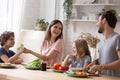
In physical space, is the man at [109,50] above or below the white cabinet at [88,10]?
below

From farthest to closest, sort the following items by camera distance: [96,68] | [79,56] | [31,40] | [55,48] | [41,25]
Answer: [41,25] < [31,40] < [55,48] < [79,56] < [96,68]

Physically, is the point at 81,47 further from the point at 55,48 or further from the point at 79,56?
the point at 55,48

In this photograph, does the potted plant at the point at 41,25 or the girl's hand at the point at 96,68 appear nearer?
the girl's hand at the point at 96,68

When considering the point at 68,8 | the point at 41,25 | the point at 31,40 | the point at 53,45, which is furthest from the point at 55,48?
the point at 68,8

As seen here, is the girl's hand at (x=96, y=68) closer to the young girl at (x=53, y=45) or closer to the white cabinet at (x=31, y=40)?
the young girl at (x=53, y=45)

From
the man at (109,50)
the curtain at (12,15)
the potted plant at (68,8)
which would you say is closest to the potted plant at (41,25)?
the curtain at (12,15)

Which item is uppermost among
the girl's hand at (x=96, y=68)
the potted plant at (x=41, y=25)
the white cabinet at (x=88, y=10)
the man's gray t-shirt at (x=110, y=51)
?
the white cabinet at (x=88, y=10)

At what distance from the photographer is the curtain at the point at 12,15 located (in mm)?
4383

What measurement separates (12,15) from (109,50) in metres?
2.34

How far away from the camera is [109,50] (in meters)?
2.57

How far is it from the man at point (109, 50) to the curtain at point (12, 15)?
2124mm

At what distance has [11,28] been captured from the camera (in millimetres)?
4453

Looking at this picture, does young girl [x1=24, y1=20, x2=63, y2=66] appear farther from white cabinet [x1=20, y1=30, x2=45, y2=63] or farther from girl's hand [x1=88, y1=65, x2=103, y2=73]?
white cabinet [x1=20, y1=30, x2=45, y2=63]

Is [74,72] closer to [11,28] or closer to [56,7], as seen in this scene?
[11,28]
